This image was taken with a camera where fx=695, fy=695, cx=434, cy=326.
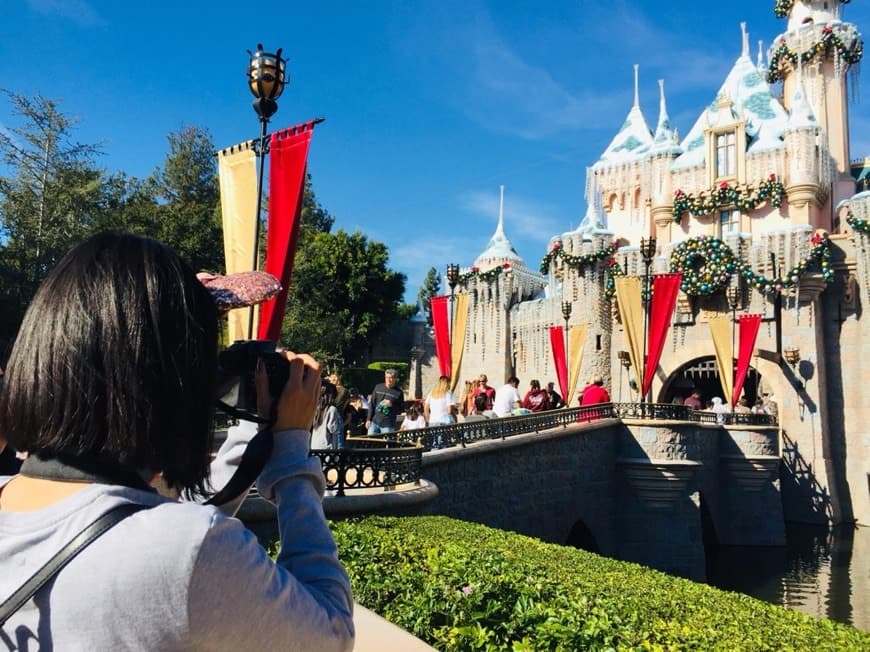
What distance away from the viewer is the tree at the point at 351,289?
126 ft

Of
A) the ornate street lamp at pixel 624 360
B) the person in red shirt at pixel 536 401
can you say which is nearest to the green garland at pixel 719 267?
the ornate street lamp at pixel 624 360

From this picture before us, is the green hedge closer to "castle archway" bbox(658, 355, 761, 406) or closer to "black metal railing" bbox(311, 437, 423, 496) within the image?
"black metal railing" bbox(311, 437, 423, 496)

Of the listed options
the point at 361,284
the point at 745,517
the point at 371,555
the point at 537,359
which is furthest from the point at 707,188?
the point at 371,555

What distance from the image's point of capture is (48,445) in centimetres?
113

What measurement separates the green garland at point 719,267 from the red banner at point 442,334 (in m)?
10.3

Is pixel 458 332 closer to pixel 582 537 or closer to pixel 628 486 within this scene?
pixel 628 486

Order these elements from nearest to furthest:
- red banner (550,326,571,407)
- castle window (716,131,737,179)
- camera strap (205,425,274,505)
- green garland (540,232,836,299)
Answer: camera strap (205,425,274,505), red banner (550,326,571,407), green garland (540,232,836,299), castle window (716,131,737,179)

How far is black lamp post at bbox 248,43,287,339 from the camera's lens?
5.59 meters

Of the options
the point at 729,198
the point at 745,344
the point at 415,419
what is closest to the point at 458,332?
the point at 415,419

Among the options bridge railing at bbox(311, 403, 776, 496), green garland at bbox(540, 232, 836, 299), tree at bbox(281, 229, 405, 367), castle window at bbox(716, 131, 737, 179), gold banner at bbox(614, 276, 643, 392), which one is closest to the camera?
bridge railing at bbox(311, 403, 776, 496)

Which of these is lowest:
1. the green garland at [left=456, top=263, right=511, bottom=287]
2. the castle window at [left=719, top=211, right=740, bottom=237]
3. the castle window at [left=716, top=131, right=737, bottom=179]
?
the green garland at [left=456, top=263, right=511, bottom=287]

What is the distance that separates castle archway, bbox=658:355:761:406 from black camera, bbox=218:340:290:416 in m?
25.1

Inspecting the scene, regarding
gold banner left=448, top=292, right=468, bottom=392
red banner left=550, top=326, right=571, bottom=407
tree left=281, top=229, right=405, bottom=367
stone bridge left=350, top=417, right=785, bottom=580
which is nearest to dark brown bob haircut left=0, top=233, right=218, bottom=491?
stone bridge left=350, top=417, right=785, bottom=580

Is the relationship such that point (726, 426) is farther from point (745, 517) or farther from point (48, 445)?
point (48, 445)
